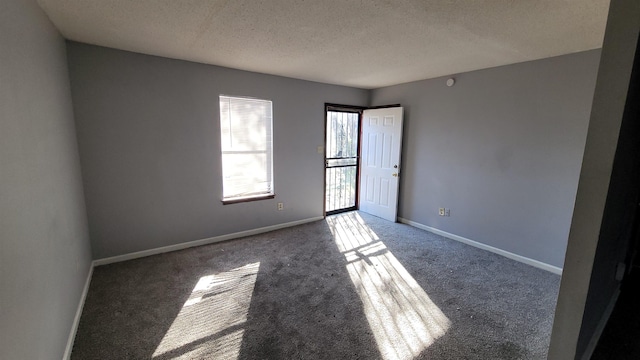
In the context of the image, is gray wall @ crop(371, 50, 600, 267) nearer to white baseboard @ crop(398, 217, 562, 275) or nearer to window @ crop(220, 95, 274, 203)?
white baseboard @ crop(398, 217, 562, 275)

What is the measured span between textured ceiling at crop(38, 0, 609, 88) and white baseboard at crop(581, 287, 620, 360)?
2.16 metres

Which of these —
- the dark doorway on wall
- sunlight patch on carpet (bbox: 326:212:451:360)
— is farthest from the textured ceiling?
sunlight patch on carpet (bbox: 326:212:451:360)

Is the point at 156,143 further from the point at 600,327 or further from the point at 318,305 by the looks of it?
the point at 600,327

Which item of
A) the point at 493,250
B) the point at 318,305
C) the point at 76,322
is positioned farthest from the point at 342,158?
the point at 76,322

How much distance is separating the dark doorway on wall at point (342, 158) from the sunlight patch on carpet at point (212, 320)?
8.27 feet

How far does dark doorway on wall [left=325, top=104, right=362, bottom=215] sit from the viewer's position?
15.3ft

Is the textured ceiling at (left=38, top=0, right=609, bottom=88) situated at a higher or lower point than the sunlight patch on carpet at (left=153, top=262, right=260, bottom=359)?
higher

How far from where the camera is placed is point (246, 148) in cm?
368

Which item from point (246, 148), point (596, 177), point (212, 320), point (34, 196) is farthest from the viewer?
point (246, 148)

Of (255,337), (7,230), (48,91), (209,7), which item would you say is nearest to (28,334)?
(7,230)

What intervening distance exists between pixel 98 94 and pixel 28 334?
232 cm

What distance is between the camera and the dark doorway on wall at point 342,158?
4672 millimetres

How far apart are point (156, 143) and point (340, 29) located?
92.3 inches

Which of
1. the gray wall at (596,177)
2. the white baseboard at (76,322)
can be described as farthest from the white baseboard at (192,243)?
the gray wall at (596,177)
